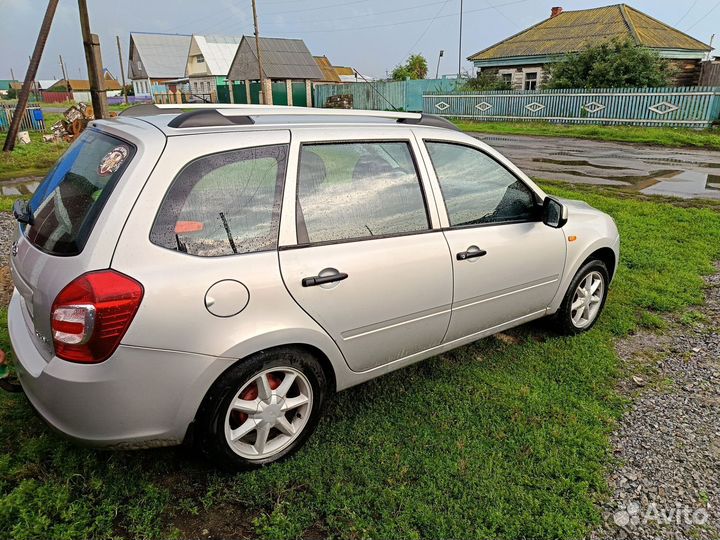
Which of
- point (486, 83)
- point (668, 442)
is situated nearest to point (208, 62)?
point (486, 83)

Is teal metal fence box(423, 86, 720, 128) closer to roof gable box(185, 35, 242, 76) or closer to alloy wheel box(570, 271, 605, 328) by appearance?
alloy wheel box(570, 271, 605, 328)

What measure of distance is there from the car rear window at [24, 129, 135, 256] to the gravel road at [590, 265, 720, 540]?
265 cm

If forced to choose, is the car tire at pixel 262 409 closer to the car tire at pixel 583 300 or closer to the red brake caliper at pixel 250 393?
the red brake caliper at pixel 250 393

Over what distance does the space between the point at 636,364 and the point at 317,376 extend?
2556 mm

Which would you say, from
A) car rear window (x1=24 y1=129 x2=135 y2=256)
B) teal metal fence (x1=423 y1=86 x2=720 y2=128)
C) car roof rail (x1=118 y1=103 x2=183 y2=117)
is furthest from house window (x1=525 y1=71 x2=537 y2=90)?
car rear window (x1=24 y1=129 x2=135 y2=256)

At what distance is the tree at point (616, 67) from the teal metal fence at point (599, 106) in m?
2.34

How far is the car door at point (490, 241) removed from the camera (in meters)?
3.15

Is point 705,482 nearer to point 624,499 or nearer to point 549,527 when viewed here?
point 624,499

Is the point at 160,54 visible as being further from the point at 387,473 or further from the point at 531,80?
the point at 387,473

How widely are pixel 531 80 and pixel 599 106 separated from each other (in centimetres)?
1032

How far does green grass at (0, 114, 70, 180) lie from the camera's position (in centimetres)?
1223

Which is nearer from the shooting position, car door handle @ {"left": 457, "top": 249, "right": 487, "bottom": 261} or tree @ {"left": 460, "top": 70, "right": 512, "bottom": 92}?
car door handle @ {"left": 457, "top": 249, "right": 487, "bottom": 261}

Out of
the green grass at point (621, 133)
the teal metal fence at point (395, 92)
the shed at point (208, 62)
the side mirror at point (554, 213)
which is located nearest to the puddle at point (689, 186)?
the green grass at point (621, 133)

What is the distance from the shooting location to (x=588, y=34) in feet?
104
